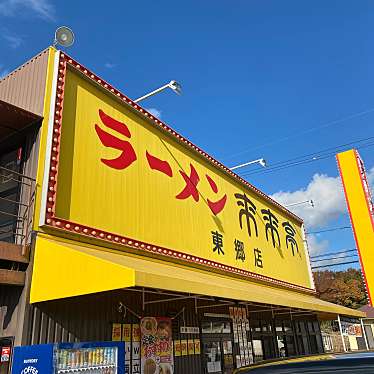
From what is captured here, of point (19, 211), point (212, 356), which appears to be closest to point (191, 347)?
point (212, 356)

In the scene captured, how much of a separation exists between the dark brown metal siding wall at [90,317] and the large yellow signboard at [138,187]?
1.02 meters

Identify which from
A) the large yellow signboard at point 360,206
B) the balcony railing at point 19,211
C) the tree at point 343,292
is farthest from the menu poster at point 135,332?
the tree at point 343,292

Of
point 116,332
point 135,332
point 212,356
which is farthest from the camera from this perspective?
point 212,356

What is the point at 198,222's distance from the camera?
10328 mm

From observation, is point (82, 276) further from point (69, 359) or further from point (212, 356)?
point (212, 356)

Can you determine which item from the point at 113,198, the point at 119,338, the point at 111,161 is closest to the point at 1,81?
the point at 111,161

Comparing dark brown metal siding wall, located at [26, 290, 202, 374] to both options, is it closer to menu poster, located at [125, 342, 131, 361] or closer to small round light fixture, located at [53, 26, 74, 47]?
menu poster, located at [125, 342, 131, 361]

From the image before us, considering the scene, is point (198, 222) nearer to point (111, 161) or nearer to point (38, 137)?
point (111, 161)

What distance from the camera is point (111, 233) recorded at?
7.28m

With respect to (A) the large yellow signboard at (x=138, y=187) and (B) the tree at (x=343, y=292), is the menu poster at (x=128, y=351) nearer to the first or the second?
(A) the large yellow signboard at (x=138, y=187)

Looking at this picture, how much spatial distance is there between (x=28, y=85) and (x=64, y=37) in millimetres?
1144

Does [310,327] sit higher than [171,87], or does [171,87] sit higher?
[171,87]

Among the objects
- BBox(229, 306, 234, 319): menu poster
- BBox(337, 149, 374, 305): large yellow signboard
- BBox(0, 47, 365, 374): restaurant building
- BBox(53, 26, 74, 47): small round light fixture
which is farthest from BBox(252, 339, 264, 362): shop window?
BBox(53, 26, 74, 47): small round light fixture

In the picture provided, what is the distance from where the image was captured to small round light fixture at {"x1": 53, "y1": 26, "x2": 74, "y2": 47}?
761 cm
